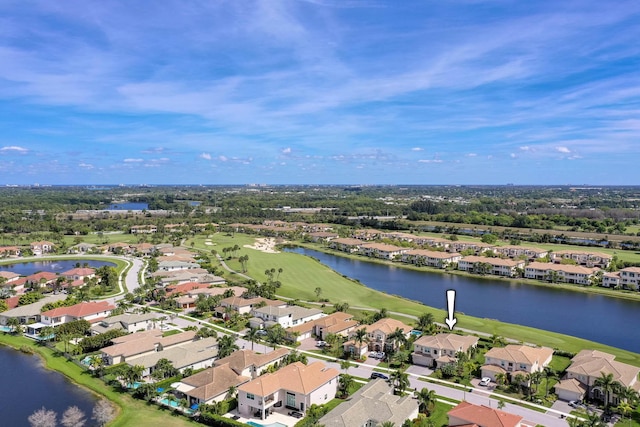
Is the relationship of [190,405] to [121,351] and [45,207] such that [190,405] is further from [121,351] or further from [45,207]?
[45,207]

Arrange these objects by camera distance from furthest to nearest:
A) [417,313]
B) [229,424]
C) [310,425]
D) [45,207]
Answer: [45,207] → [417,313] → [229,424] → [310,425]

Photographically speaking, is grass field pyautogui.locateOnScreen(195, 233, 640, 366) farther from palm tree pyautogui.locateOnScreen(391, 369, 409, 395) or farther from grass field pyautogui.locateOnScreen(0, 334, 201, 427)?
grass field pyautogui.locateOnScreen(0, 334, 201, 427)

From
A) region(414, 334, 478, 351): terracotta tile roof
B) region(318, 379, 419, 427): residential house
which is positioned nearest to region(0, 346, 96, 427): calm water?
region(318, 379, 419, 427): residential house

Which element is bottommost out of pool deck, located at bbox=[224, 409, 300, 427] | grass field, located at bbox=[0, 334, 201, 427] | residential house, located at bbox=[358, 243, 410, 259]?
grass field, located at bbox=[0, 334, 201, 427]

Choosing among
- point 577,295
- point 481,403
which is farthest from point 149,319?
point 577,295

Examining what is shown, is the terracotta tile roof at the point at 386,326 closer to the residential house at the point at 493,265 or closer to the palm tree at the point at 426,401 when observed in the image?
the palm tree at the point at 426,401

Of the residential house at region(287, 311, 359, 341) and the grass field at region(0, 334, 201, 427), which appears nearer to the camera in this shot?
the grass field at region(0, 334, 201, 427)
